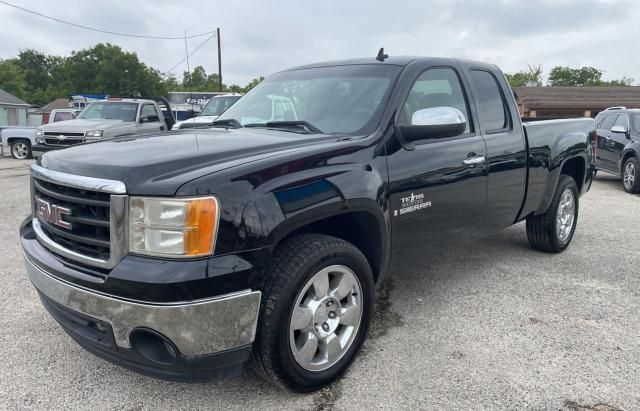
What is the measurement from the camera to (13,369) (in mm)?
2951

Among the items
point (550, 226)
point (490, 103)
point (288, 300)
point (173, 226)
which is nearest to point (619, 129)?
point (550, 226)

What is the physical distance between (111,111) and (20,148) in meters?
6.08

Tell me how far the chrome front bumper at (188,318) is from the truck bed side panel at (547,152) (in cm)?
313

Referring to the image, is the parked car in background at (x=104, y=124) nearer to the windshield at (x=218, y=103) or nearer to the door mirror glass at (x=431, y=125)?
the windshield at (x=218, y=103)

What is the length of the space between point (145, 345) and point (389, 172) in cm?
166

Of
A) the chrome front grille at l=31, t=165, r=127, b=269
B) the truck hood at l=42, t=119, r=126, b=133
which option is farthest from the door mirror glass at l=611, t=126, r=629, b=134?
the chrome front grille at l=31, t=165, r=127, b=269

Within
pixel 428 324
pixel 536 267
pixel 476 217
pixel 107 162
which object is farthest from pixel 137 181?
pixel 536 267

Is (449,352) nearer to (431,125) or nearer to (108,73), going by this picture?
(431,125)

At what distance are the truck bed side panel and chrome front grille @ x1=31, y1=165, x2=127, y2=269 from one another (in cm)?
351

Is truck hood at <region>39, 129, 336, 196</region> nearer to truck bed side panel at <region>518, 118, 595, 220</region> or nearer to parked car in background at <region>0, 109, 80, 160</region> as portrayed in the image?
truck bed side panel at <region>518, 118, 595, 220</region>

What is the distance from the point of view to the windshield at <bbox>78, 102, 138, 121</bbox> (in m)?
12.6

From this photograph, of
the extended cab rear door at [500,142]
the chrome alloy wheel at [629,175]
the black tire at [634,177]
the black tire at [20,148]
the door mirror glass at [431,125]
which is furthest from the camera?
the black tire at [20,148]

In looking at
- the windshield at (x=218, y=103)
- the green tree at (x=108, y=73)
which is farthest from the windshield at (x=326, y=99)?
the green tree at (x=108, y=73)

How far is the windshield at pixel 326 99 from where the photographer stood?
328 cm
